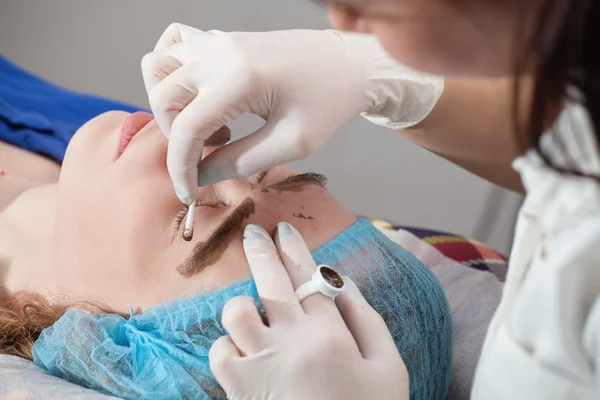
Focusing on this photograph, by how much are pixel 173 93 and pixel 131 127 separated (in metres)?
0.25

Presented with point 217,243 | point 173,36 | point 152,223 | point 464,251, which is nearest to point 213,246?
point 217,243

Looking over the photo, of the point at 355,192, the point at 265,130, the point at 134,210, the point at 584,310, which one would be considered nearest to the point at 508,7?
the point at 584,310

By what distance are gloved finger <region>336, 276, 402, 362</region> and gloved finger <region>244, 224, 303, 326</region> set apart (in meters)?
0.08

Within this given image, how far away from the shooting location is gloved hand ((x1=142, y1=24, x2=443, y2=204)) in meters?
0.86

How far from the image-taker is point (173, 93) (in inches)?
34.8

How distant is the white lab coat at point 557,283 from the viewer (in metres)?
0.61

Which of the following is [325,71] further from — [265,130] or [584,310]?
[584,310]

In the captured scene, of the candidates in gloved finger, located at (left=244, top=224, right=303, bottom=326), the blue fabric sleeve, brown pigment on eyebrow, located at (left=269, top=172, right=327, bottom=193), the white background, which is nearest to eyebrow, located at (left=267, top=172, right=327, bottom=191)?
brown pigment on eyebrow, located at (left=269, top=172, right=327, bottom=193)

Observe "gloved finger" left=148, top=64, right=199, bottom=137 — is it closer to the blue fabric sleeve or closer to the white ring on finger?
the white ring on finger

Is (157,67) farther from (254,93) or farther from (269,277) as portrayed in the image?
(269,277)

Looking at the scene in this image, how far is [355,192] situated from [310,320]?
1363mm

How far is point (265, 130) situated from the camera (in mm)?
897

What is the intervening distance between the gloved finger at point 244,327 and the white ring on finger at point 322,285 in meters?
0.08

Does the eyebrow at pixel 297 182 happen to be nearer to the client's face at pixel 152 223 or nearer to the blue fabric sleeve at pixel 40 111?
the client's face at pixel 152 223
